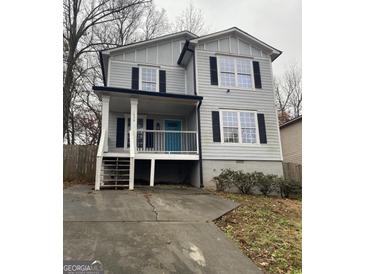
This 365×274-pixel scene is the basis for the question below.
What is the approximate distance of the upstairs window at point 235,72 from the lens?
405 inches

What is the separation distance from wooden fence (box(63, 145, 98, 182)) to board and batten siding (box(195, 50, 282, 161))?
533 centimetres

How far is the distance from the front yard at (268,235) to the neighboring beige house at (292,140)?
26.4ft

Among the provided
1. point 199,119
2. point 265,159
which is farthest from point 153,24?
point 265,159

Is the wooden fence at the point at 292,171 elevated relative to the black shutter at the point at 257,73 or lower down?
lower down

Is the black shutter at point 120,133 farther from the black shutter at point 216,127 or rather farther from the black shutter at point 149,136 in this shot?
the black shutter at point 216,127

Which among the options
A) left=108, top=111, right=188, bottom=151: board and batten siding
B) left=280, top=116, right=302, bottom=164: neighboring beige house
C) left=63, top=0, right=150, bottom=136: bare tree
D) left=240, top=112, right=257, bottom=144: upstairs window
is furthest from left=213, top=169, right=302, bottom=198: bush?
left=63, top=0, right=150, bottom=136: bare tree

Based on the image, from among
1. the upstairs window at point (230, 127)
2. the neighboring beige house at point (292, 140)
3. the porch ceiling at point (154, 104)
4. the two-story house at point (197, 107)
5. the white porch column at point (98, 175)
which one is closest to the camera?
the white porch column at point (98, 175)

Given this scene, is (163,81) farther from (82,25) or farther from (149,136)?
(82,25)

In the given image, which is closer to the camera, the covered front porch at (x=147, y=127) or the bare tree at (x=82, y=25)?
the covered front porch at (x=147, y=127)

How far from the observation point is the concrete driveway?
111 inches

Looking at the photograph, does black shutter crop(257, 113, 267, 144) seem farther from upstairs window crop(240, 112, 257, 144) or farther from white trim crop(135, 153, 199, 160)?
white trim crop(135, 153, 199, 160)

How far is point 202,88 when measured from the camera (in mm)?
9906

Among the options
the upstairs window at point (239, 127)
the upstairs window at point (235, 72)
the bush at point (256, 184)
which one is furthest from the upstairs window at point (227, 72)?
the bush at point (256, 184)
